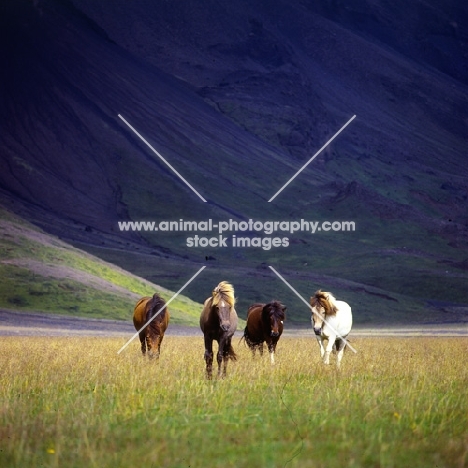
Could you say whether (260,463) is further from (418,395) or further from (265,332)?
(265,332)

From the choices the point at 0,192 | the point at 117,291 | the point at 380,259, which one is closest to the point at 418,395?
the point at 117,291

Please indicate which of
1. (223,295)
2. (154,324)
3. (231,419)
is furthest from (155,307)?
(231,419)

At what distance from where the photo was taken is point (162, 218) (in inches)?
7815

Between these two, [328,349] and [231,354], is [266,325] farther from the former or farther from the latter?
[231,354]

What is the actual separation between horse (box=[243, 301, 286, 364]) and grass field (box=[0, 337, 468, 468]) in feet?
13.5

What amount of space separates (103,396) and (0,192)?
588 feet

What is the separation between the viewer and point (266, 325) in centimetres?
2489

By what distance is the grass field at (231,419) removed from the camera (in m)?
10.5

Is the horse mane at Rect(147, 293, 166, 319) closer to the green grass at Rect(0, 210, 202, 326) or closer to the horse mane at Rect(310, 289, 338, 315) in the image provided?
the horse mane at Rect(310, 289, 338, 315)

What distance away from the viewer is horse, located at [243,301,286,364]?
23719mm

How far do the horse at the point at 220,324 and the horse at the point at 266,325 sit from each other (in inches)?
143

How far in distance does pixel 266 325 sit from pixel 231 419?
39.3ft

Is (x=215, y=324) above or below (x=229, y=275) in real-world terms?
below

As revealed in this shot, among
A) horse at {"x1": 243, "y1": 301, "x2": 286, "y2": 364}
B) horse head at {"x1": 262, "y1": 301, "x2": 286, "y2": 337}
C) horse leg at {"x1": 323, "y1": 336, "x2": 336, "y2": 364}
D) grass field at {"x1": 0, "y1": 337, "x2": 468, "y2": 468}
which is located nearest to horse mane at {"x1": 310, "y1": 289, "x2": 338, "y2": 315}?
horse leg at {"x1": 323, "y1": 336, "x2": 336, "y2": 364}
